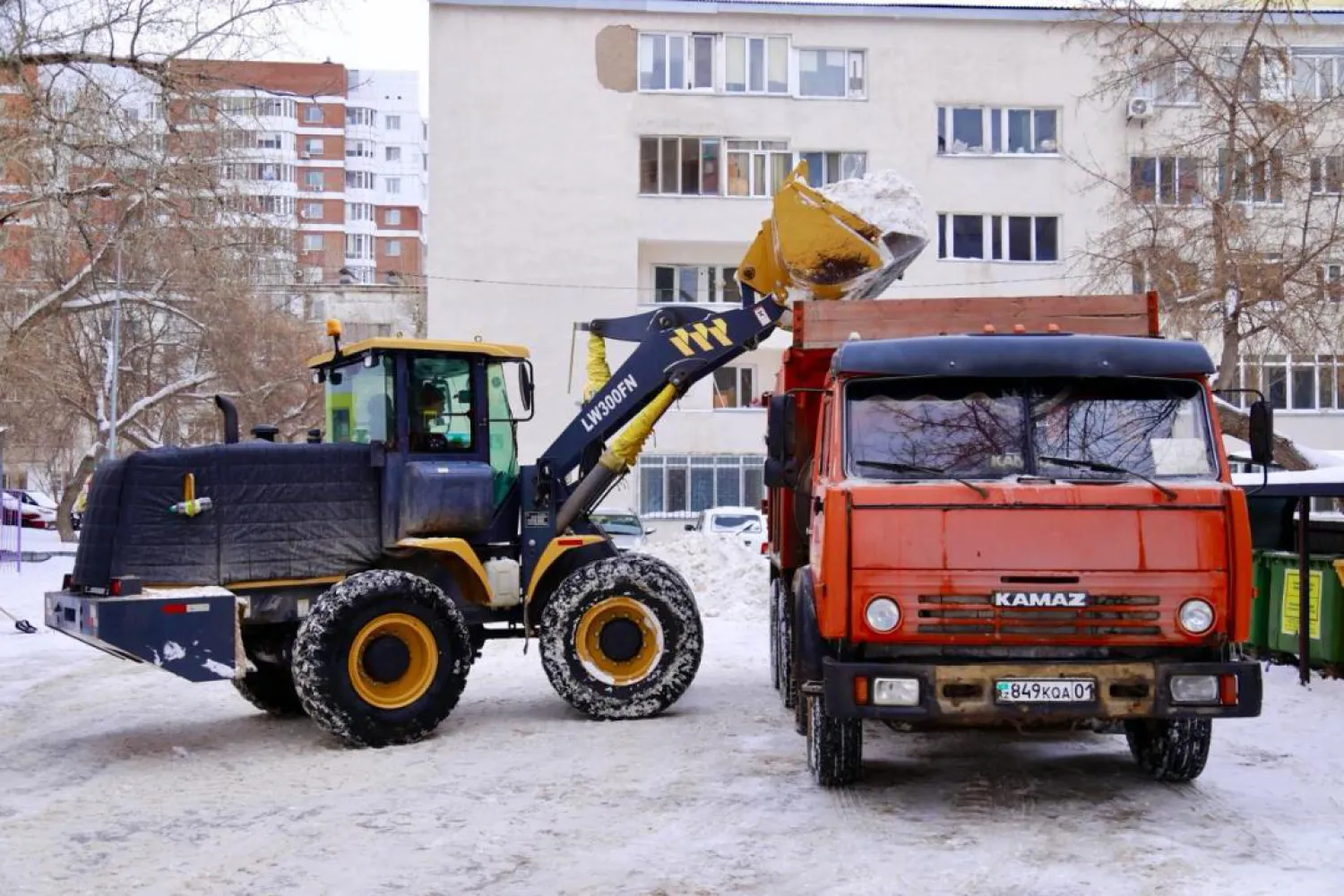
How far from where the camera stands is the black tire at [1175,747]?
27.5 ft

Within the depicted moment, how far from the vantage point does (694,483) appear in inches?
1479

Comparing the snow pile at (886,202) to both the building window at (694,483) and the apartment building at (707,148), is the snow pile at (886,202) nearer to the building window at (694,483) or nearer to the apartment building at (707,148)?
the apartment building at (707,148)

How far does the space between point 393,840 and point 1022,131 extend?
33137 mm

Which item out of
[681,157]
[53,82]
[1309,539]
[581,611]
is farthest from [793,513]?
[681,157]

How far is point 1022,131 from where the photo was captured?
1479 inches

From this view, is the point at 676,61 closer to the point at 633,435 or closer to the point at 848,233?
the point at 633,435

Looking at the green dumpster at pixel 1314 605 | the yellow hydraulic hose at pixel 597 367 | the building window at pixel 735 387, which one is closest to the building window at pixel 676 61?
the building window at pixel 735 387

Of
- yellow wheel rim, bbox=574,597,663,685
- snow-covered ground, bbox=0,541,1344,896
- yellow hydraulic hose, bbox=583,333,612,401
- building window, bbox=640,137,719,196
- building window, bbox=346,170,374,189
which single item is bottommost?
snow-covered ground, bbox=0,541,1344,896

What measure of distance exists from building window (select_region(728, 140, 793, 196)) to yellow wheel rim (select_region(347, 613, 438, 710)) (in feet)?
90.9

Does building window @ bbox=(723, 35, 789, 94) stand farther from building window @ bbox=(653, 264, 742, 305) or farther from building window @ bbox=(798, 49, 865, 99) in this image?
building window @ bbox=(653, 264, 742, 305)

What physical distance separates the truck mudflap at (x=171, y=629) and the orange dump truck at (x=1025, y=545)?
402 cm

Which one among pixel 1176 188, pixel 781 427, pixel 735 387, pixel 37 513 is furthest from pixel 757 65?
pixel 37 513

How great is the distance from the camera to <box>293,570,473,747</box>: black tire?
10328 millimetres

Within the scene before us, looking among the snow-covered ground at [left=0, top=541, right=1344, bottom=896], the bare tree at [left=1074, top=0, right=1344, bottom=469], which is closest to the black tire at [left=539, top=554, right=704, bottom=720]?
the snow-covered ground at [left=0, top=541, right=1344, bottom=896]
